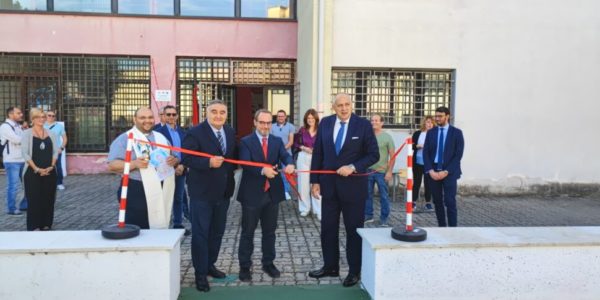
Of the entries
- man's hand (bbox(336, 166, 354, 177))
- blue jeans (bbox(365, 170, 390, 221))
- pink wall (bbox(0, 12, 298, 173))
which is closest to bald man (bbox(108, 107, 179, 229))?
man's hand (bbox(336, 166, 354, 177))

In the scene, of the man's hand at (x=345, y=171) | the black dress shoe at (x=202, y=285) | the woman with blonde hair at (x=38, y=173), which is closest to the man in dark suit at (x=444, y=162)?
the man's hand at (x=345, y=171)

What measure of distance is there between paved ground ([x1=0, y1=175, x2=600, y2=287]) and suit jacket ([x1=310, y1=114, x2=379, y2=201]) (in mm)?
938

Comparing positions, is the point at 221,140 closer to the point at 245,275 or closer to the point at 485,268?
the point at 245,275

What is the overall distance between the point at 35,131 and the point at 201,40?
22.5 feet

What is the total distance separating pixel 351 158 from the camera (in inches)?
181

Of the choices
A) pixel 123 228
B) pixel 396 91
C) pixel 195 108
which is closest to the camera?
pixel 123 228

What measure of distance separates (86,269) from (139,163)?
1.06 metres

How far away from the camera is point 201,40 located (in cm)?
1252

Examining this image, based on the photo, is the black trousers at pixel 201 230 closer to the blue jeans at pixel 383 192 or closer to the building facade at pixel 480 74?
the blue jeans at pixel 383 192

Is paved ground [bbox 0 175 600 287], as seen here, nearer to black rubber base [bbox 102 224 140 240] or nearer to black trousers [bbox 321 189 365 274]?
black trousers [bbox 321 189 365 274]

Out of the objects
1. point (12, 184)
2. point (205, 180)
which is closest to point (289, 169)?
point (205, 180)

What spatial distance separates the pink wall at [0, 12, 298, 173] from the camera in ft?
39.9

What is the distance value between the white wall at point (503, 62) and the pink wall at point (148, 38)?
12.1ft

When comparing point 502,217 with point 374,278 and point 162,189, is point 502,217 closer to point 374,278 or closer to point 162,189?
point 374,278
